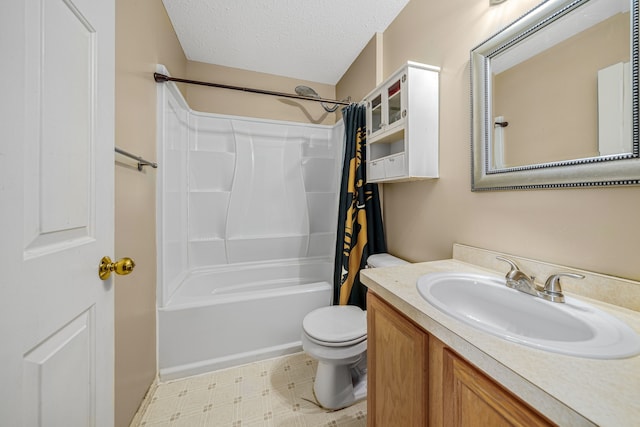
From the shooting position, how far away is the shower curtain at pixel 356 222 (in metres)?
1.70

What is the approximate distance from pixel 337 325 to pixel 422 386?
753 millimetres

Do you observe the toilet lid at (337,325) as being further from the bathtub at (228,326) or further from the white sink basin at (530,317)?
the white sink basin at (530,317)

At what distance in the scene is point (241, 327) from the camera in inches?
62.6

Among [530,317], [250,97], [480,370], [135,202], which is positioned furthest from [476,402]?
[250,97]

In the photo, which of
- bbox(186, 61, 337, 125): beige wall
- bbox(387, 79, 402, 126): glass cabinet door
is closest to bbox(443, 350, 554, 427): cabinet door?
bbox(387, 79, 402, 126): glass cabinet door

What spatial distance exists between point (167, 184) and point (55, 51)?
4.14ft

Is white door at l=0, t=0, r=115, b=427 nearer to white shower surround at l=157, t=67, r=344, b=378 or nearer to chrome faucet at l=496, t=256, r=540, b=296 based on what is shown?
white shower surround at l=157, t=67, r=344, b=378

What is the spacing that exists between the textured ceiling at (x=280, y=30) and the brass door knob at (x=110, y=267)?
1.76 metres

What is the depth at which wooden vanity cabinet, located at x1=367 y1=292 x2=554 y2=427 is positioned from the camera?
0.46 m

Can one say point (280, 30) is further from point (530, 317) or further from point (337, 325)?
point (530, 317)

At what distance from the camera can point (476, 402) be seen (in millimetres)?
494

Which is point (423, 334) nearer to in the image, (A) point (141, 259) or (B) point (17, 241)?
(B) point (17, 241)

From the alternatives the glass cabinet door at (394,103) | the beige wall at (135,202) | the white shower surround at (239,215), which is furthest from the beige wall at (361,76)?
the beige wall at (135,202)

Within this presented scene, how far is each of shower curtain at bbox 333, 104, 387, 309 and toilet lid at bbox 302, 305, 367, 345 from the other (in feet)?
0.62
